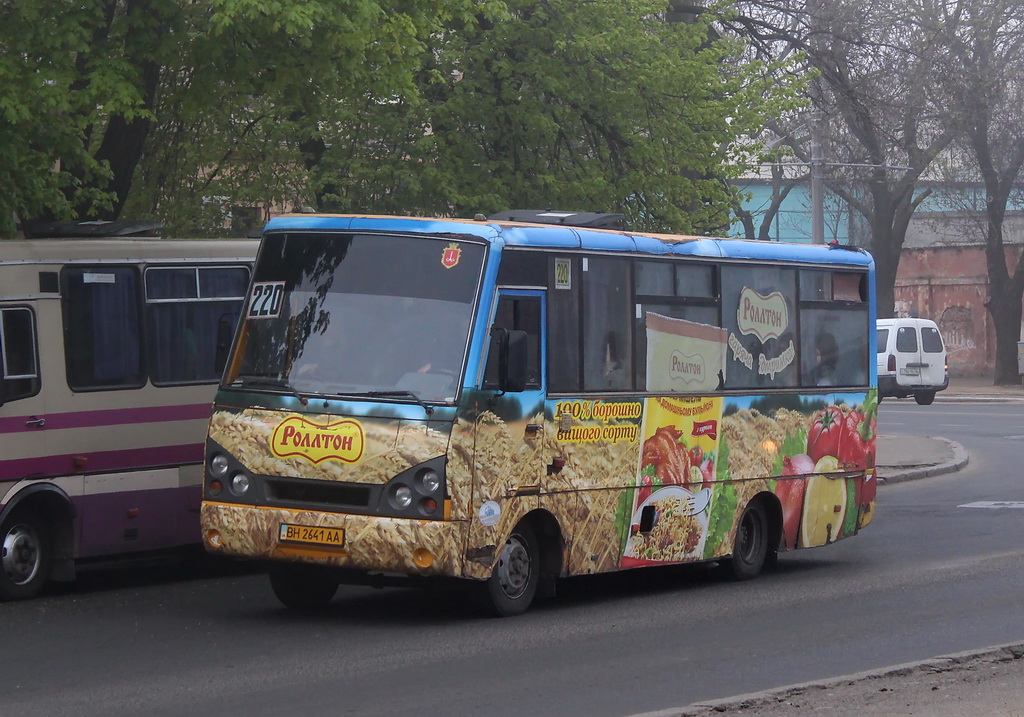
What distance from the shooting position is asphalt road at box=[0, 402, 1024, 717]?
8.09m

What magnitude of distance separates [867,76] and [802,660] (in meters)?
23.2

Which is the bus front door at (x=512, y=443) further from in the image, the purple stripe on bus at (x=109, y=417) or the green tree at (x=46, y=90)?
the green tree at (x=46, y=90)

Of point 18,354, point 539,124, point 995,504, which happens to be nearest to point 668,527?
point 18,354

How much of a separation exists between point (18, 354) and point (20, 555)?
1.54m

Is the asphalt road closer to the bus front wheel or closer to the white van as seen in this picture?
the bus front wheel

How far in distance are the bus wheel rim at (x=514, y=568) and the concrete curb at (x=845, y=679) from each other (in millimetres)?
2902

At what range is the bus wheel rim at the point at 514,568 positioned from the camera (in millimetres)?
10758

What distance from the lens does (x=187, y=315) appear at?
13.8 meters

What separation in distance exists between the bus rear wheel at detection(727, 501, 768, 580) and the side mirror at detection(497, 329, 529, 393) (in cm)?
369

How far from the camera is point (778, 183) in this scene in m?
52.7

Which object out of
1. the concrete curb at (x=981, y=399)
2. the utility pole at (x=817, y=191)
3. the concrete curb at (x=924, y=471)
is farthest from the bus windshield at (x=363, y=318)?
the concrete curb at (x=981, y=399)

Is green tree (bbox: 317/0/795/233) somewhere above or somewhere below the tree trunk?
above

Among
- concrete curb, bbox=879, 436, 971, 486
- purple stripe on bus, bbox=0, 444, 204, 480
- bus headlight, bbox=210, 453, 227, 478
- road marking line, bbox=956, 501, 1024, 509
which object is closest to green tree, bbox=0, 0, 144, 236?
purple stripe on bus, bbox=0, 444, 204, 480

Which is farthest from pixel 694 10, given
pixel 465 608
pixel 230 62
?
pixel 465 608
